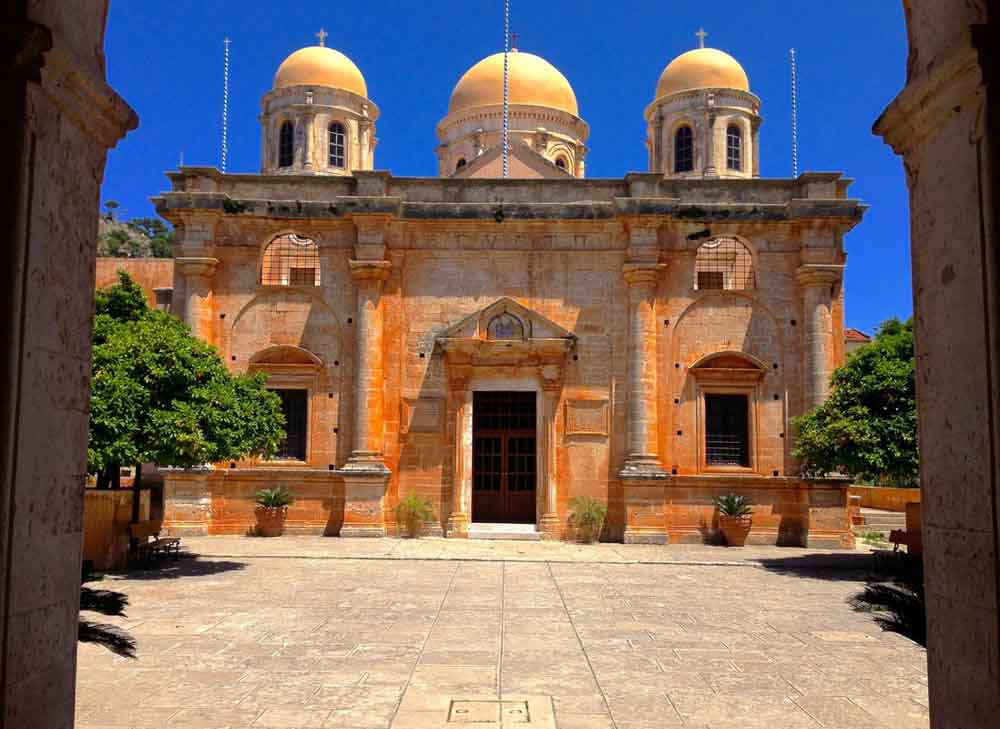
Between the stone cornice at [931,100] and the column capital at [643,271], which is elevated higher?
the column capital at [643,271]

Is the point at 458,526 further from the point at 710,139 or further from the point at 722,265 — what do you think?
the point at 710,139

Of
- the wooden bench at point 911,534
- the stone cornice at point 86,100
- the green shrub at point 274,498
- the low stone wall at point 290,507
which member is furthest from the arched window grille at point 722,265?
the stone cornice at point 86,100

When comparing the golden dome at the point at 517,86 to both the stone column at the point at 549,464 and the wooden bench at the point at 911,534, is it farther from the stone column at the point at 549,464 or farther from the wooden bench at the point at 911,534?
the wooden bench at the point at 911,534

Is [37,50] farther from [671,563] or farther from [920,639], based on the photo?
[671,563]

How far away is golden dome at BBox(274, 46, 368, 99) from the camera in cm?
2992

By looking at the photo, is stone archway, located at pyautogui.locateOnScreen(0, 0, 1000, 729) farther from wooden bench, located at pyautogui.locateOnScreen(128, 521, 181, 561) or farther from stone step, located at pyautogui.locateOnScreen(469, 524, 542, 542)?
stone step, located at pyautogui.locateOnScreen(469, 524, 542, 542)

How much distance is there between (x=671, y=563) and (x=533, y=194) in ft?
30.7

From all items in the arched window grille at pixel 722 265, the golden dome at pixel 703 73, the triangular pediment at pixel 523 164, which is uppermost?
the golden dome at pixel 703 73

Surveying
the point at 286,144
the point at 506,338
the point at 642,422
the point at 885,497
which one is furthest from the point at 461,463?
the point at 885,497

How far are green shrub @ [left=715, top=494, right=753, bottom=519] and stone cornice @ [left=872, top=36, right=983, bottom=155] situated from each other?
50.8 feet

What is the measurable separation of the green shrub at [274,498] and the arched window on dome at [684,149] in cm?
1661

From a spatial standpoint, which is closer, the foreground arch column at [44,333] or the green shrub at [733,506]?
the foreground arch column at [44,333]

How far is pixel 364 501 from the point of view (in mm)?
19422

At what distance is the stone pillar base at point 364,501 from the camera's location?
19359 mm
